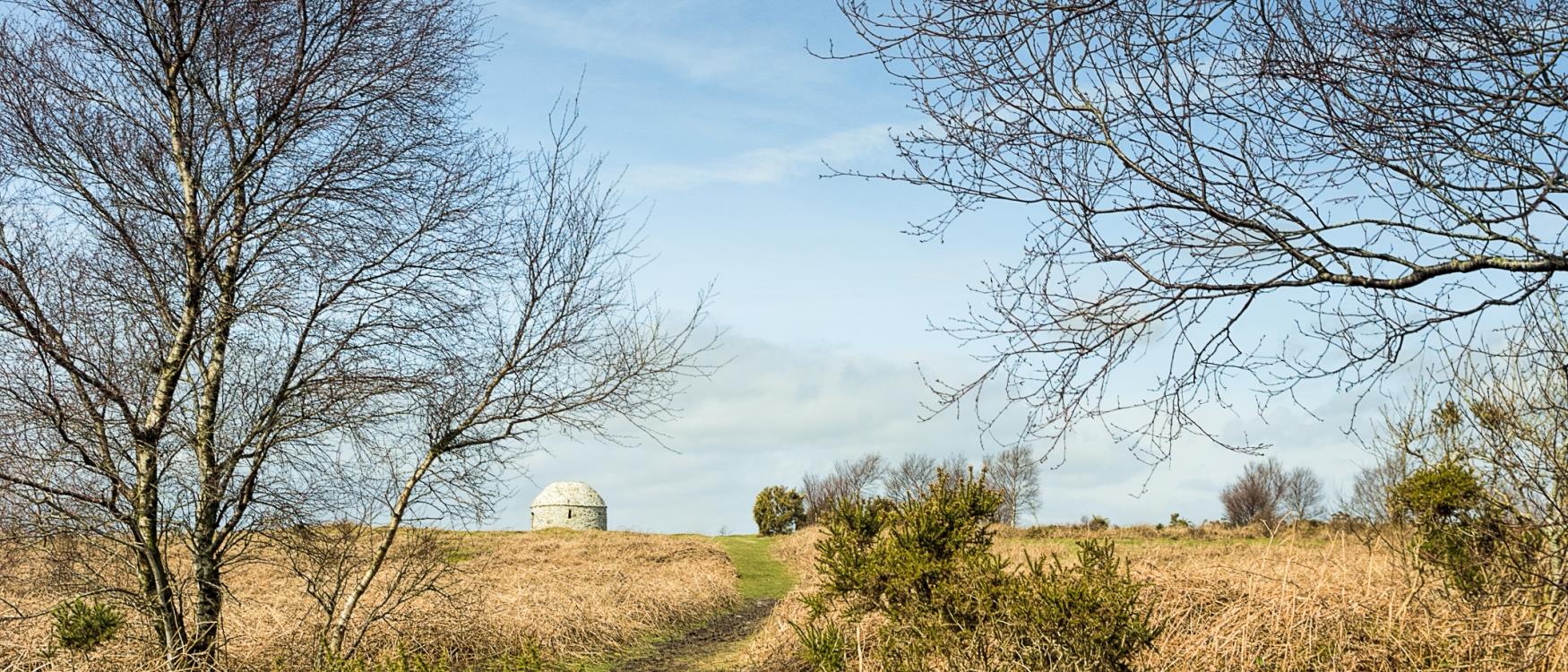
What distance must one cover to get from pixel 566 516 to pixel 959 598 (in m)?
34.4

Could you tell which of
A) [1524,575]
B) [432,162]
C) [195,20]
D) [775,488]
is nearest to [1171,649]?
[1524,575]

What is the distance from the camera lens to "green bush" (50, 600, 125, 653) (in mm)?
7484

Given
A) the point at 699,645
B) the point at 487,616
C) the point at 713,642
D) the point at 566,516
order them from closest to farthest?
the point at 487,616 < the point at 699,645 < the point at 713,642 < the point at 566,516

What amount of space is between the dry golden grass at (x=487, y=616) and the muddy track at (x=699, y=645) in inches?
17.0

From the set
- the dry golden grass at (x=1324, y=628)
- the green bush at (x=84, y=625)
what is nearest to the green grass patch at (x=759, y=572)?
the dry golden grass at (x=1324, y=628)

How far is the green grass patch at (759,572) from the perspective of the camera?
18859mm

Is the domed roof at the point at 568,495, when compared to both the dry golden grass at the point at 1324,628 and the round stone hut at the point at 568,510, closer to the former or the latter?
the round stone hut at the point at 568,510

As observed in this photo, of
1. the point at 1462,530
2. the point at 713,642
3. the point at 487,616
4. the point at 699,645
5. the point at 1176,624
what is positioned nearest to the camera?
the point at 1176,624

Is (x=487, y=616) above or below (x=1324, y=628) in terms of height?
above

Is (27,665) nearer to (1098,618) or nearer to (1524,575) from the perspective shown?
(1098,618)

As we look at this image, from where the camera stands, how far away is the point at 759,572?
75.6ft

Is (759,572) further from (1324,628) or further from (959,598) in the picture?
(1324,628)

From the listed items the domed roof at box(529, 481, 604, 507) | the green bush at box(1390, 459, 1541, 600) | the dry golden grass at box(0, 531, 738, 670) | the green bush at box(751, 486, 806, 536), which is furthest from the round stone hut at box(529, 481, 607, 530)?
the green bush at box(1390, 459, 1541, 600)

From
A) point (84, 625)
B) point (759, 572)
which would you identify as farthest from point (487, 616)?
point (759, 572)
